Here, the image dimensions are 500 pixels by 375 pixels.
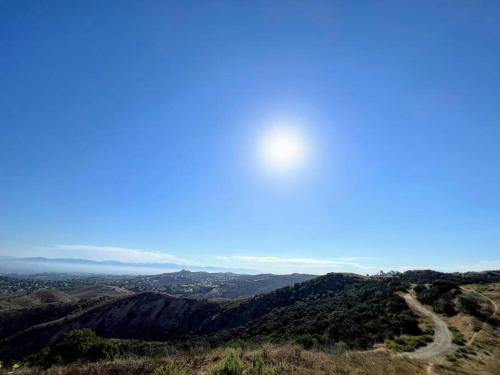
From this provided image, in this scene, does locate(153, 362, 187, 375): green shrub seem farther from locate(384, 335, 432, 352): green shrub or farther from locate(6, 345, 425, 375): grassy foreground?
locate(384, 335, 432, 352): green shrub

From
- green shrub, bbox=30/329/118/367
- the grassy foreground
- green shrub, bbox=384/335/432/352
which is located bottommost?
green shrub, bbox=30/329/118/367

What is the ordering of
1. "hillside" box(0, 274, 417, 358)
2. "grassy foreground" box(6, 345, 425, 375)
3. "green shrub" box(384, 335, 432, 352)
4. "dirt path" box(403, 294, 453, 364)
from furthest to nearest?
"hillside" box(0, 274, 417, 358) < "green shrub" box(384, 335, 432, 352) < "dirt path" box(403, 294, 453, 364) < "grassy foreground" box(6, 345, 425, 375)

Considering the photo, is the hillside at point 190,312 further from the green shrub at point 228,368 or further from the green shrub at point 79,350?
the green shrub at point 228,368

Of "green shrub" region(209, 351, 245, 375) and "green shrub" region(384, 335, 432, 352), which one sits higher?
"green shrub" region(209, 351, 245, 375)

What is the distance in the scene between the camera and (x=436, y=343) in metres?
33.1

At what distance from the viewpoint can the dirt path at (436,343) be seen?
27.7m

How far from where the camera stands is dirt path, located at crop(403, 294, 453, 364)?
1090 inches

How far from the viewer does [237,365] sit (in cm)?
1178

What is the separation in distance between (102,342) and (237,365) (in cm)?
3165

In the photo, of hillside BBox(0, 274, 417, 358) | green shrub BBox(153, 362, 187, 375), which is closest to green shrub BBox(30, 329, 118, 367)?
hillside BBox(0, 274, 417, 358)

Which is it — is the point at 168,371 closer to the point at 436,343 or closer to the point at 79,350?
the point at 79,350

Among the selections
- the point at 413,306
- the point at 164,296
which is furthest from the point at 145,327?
the point at 413,306

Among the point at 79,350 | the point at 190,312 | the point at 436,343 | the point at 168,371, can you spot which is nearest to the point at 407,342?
the point at 436,343

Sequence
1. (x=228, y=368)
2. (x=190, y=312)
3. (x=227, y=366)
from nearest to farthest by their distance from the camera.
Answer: (x=228, y=368), (x=227, y=366), (x=190, y=312)
